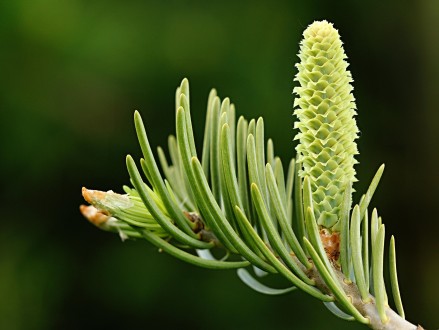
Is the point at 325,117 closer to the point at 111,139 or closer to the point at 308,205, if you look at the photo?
the point at 308,205

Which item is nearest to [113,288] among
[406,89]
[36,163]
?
[36,163]

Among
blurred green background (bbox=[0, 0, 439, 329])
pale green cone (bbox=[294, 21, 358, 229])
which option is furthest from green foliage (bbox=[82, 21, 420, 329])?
blurred green background (bbox=[0, 0, 439, 329])

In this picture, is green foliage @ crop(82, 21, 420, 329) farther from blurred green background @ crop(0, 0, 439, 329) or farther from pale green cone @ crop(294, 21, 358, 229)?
blurred green background @ crop(0, 0, 439, 329)

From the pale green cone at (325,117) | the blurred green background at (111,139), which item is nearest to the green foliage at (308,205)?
the pale green cone at (325,117)

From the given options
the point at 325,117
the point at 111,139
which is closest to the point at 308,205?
the point at 325,117

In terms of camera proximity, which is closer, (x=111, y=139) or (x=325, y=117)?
(x=325, y=117)

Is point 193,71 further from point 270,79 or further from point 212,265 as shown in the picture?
point 212,265

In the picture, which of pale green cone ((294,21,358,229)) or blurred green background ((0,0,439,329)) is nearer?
pale green cone ((294,21,358,229))
